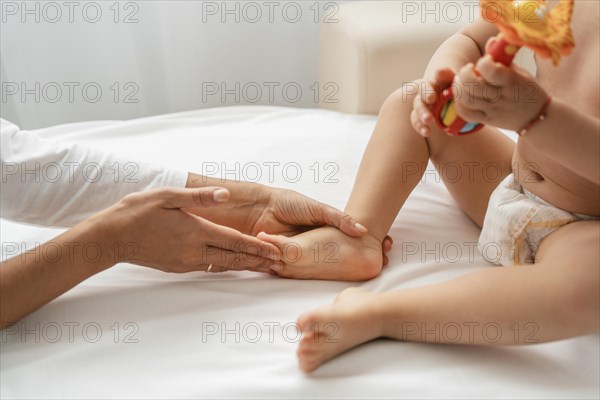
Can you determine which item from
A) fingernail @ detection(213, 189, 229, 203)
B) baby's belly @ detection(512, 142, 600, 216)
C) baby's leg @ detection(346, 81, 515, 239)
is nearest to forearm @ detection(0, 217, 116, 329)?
fingernail @ detection(213, 189, 229, 203)

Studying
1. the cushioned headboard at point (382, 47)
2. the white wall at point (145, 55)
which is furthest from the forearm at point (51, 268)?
the white wall at point (145, 55)

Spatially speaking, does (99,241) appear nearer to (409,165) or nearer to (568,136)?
(409,165)

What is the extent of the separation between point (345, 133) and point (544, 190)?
1.65 feet

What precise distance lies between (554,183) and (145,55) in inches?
51.4

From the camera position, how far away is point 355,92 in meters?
1.59

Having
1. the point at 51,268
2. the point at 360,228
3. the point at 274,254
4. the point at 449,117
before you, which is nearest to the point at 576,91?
the point at 449,117

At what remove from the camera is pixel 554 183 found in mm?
1037

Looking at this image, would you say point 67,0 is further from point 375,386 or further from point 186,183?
point 375,386

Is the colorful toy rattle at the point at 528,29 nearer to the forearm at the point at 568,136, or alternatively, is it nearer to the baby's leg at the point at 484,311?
the forearm at the point at 568,136

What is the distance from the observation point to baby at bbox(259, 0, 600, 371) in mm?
862

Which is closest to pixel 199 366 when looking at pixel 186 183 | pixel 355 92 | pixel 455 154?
pixel 186 183

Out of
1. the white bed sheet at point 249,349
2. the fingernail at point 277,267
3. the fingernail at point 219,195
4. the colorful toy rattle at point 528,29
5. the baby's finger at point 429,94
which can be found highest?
the colorful toy rattle at point 528,29

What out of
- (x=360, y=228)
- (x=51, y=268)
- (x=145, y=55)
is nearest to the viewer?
(x=51, y=268)

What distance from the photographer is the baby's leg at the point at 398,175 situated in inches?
42.8
